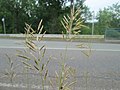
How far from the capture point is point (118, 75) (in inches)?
225

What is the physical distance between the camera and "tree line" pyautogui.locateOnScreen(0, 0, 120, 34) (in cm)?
3484

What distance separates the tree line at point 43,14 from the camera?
34844mm

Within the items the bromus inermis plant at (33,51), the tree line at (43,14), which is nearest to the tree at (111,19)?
the tree line at (43,14)

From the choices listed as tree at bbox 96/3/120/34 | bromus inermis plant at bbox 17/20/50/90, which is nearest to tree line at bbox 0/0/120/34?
tree at bbox 96/3/120/34

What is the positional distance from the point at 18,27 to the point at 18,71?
111 feet

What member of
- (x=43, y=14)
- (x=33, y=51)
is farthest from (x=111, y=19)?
(x=33, y=51)

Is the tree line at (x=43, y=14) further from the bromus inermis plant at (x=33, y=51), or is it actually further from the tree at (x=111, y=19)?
the bromus inermis plant at (x=33, y=51)

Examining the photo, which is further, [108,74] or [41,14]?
[41,14]

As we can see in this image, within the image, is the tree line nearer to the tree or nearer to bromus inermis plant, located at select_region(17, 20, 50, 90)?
the tree

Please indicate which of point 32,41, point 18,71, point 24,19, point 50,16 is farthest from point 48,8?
point 32,41

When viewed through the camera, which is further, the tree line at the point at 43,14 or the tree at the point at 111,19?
the tree line at the point at 43,14

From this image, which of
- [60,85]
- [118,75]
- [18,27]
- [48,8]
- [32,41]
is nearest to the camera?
[60,85]

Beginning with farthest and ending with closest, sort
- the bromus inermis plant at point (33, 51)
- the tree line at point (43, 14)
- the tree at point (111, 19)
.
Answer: the tree line at point (43, 14), the tree at point (111, 19), the bromus inermis plant at point (33, 51)

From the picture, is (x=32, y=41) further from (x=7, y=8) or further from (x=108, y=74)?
(x=7, y=8)
